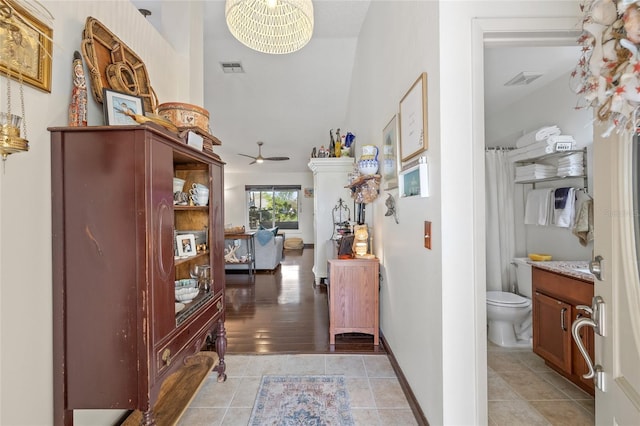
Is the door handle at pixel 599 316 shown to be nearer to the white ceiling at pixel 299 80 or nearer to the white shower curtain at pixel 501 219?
the white ceiling at pixel 299 80

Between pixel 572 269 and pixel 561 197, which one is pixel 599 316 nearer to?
pixel 572 269

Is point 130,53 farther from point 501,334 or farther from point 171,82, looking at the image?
point 501,334

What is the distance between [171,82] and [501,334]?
3548 millimetres

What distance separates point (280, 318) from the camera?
3092mm

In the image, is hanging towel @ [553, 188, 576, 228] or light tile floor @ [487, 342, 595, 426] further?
hanging towel @ [553, 188, 576, 228]

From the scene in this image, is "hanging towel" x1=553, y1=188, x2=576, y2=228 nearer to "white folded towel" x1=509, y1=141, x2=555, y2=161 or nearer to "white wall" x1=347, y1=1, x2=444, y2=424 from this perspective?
"white folded towel" x1=509, y1=141, x2=555, y2=161

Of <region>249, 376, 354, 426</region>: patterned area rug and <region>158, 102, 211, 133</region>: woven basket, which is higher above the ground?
<region>158, 102, 211, 133</region>: woven basket

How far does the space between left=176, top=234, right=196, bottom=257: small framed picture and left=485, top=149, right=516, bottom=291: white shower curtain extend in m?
2.82

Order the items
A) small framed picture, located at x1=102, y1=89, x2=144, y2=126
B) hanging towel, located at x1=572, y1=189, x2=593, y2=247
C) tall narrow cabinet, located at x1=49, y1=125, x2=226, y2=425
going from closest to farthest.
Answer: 1. tall narrow cabinet, located at x1=49, y1=125, x2=226, y2=425
2. small framed picture, located at x1=102, y1=89, x2=144, y2=126
3. hanging towel, located at x1=572, y1=189, x2=593, y2=247

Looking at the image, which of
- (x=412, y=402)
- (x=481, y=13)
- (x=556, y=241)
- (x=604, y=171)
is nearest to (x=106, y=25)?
(x=481, y=13)

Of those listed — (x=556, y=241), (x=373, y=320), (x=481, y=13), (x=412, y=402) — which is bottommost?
(x=412, y=402)

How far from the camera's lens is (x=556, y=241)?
101 inches

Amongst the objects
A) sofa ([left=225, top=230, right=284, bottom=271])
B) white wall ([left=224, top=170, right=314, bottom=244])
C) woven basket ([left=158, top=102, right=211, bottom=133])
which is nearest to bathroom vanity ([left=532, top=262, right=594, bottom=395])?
woven basket ([left=158, top=102, right=211, bottom=133])

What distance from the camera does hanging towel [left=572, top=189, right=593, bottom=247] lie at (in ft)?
6.98
